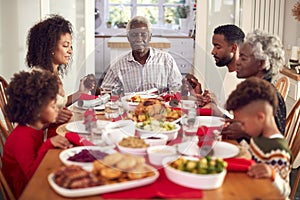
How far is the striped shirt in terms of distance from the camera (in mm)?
3414

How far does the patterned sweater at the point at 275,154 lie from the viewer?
171cm

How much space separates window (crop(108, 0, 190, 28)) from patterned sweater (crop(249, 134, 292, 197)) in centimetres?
677

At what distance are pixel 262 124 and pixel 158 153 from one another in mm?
410

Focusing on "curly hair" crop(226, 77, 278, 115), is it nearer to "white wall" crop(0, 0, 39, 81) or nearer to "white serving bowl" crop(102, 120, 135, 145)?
"white serving bowl" crop(102, 120, 135, 145)

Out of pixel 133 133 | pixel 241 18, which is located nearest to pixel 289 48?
pixel 241 18

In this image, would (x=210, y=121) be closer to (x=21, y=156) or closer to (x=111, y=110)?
(x=111, y=110)

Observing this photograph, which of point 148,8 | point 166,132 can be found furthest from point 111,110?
point 148,8

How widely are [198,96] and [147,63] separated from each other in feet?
2.52

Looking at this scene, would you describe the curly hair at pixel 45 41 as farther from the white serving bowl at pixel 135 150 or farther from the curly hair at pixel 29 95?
the white serving bowl at pixel 135 150

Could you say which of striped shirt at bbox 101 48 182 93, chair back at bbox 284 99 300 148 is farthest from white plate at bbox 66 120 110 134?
striped shirt at bbox 101 48 182 93

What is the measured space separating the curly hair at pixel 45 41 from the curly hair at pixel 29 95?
0.88 m

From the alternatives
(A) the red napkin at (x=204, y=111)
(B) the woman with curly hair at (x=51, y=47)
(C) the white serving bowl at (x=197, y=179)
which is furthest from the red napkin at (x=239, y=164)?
(B) the woman with curly hair at (x=51, y=47)

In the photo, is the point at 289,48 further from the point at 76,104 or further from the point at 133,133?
the point at 133,133

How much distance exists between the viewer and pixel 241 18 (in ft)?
15.9
